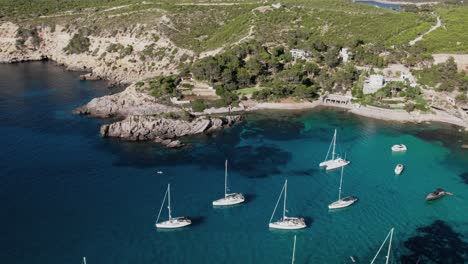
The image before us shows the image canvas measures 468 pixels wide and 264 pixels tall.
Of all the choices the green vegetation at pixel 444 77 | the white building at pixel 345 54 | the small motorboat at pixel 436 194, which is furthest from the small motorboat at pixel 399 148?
the white building at pixel 345 54

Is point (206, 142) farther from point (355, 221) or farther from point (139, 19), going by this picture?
point (139, 19)

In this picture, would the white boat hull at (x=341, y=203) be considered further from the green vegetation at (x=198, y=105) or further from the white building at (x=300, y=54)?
the white building at (x=300, y=54)

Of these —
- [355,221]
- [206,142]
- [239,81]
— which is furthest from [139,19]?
[355,221]

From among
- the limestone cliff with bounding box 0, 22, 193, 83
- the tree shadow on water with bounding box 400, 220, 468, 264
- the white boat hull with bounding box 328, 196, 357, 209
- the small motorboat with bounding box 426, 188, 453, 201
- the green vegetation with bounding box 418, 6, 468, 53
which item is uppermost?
the green vegetation with bounding box 418, 6, 468, 53

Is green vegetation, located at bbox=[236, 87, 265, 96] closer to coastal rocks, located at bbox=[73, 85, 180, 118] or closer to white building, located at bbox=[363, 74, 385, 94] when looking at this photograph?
coastal rocks, located at bbox=[73, 85, 180, 118]

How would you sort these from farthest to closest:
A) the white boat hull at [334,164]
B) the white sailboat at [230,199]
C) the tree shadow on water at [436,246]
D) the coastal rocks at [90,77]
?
the coastal rocks at [90,77]
the white boat hull at [334,164]
the white sailboat at [230,199]
the tree shadow on water at [436,246]

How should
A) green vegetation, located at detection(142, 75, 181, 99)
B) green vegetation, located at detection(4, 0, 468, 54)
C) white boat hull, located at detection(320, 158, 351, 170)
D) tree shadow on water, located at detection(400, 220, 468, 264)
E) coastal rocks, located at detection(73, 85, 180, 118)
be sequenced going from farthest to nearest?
green vegetation, located at detection(4, 0, 468, 54) < green vegetation, located at detection(142, 75, 181, 99) < coastal rocks, located at detection(73, 85, 180, 118) < white boat hull, located at detection(320, 158, 351, 170) < tree shadow on water, located at detection(400, 220, 468, 264)

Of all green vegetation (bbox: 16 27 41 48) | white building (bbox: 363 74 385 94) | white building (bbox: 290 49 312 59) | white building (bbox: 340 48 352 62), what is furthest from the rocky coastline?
green vegetation (bbox: 16 27 41 48)
